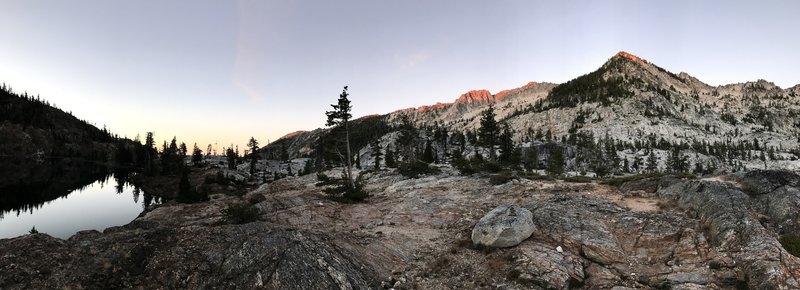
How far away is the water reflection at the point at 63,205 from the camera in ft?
160

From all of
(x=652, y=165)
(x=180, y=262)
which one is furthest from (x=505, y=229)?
(x=652, y=165)

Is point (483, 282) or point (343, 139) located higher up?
point (343, 139)

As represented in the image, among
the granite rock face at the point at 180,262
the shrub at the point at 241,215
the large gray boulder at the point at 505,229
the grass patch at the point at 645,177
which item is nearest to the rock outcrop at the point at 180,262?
the granite rock face at the point at 180,262

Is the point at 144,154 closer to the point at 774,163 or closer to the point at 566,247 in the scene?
the point at 566,247

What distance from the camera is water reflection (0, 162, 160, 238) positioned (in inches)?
1914

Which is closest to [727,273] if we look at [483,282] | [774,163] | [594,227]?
[594,227]

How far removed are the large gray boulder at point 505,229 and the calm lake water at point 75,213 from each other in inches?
1817

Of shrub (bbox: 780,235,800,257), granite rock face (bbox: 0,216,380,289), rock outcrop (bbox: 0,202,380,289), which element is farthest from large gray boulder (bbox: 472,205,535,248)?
shrub (bbox: 780,235,800,257)

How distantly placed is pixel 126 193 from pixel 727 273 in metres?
106

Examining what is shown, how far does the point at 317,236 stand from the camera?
17.6 m

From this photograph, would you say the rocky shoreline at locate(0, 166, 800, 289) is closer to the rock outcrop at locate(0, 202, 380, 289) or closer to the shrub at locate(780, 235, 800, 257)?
the rock outcrop at locate(0, 202, 380, 289)

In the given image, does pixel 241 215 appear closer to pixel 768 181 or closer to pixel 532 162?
pixel 768 181

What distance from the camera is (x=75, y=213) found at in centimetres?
5941

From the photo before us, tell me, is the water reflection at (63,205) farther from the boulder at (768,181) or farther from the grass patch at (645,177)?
the boulder at (768,181)
